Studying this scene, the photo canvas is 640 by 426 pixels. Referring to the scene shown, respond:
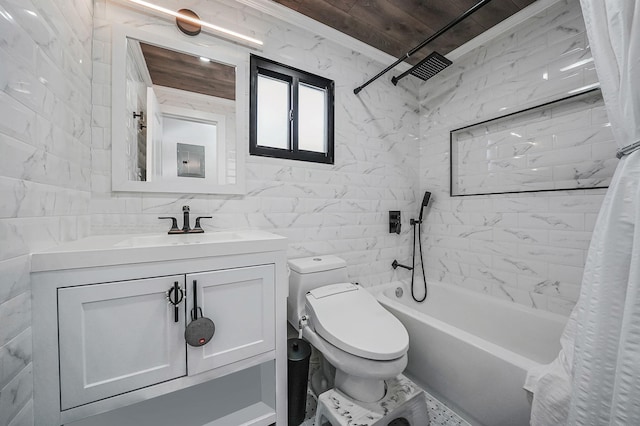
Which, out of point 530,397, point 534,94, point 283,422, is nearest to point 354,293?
point 283,422

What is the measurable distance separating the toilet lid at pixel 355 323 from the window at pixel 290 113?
97cm

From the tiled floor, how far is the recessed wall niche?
1507mm

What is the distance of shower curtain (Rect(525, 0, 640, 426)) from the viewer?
59 centimetres

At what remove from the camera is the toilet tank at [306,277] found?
1438 millimetres

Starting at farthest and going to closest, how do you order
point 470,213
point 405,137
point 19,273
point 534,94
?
1. point 405,137
2. point 470,213
3. point 534,94
4. point 19,273

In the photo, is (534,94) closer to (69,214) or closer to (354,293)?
(354,293)

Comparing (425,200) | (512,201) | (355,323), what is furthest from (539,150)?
(355,323)

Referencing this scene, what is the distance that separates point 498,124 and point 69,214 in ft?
8.70

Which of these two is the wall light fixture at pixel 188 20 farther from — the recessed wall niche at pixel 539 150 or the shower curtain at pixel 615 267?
the recessed wall niche at pixel 539 150

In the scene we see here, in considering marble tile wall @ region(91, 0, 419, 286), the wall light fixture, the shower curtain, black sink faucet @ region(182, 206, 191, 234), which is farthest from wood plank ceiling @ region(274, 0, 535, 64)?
black sink faucet @ region(182, 206, 191, 234)

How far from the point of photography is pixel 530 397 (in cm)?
98

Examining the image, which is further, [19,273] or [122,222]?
[122,222]

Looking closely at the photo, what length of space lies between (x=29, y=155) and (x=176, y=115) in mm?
748

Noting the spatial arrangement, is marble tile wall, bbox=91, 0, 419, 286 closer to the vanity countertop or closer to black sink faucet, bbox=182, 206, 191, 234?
black sink faucet, bbox=182, 206, 191, 234
